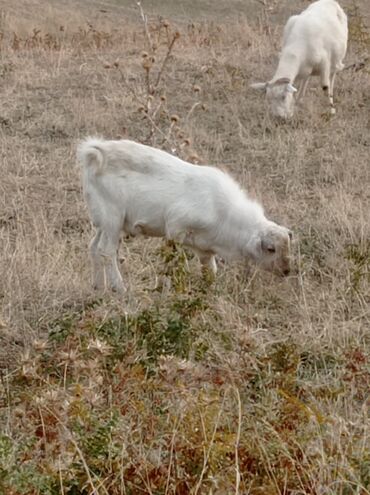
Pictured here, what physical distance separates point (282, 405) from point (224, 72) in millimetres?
9170

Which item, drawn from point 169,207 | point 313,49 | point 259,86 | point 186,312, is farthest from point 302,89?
point 186,312

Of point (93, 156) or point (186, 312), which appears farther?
point (93, 156)

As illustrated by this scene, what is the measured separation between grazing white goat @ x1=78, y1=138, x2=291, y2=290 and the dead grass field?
218 millimetres

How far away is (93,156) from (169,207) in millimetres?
591

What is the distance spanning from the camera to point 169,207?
6742 millimetres

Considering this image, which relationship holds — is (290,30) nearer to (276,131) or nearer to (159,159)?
(276,131)

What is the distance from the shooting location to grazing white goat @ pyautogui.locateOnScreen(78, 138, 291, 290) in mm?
6742

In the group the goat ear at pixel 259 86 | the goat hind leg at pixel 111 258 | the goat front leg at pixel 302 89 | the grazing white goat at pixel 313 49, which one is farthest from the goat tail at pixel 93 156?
the goat front leg at pixel 302 89

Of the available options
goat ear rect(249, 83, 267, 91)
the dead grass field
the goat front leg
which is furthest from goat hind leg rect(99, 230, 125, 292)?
the goat front leg

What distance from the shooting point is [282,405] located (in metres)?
4.14

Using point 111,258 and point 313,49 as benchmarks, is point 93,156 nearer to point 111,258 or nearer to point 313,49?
point 111,258

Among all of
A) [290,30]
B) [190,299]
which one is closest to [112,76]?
[290,30]

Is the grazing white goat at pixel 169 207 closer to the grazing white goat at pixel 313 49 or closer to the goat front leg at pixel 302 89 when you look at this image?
the grazing white goat at pixel 313 49

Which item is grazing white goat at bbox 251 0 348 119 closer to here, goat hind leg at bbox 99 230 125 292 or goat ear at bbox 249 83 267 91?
goat ear at bbox 249 83 267 91
